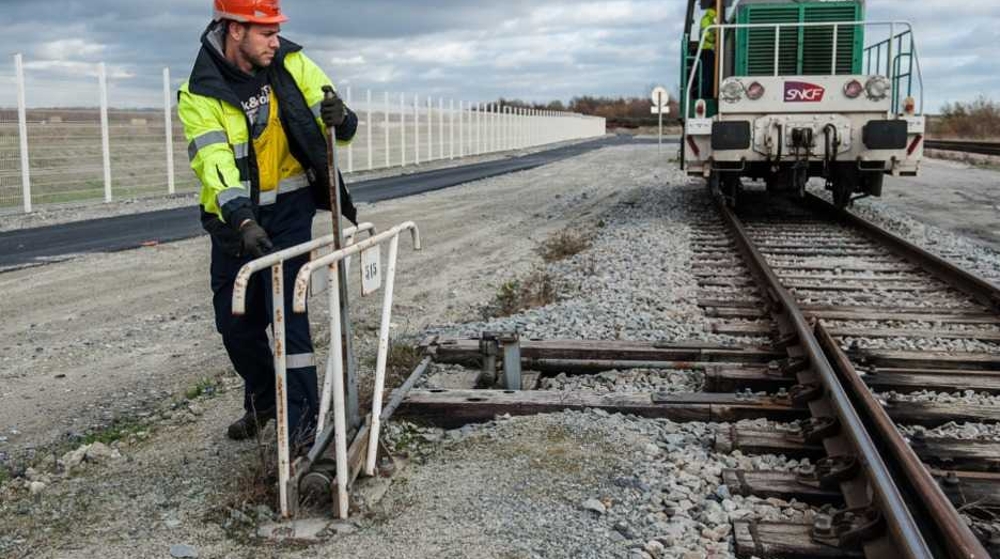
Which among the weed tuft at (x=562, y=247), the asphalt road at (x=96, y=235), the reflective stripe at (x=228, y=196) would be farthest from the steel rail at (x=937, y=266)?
the asphalt road at (x=96, y=235)

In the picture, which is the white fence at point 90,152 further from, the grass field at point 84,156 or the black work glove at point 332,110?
the black work glove at point 332,110

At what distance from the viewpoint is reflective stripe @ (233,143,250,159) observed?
3818 mm

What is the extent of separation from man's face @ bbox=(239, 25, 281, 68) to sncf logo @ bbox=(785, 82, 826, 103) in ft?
30.8

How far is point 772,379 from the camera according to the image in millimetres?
5223

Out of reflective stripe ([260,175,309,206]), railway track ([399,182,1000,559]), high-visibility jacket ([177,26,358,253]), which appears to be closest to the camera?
railway track ([399,182,1000,559])

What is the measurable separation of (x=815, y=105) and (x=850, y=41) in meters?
1.09

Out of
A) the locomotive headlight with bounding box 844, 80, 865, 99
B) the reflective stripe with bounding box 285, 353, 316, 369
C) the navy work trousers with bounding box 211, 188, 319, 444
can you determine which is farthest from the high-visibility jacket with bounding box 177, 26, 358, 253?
the locomotive headlight with bounding box 844, 80, 865, 99

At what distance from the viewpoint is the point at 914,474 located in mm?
3537

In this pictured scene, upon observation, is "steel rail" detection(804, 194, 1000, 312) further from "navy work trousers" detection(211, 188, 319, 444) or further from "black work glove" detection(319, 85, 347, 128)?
"black work glove" detection(319, 85, 347, 128)

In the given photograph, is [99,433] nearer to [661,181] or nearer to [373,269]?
[373,269]

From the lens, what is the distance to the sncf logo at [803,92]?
11953mm

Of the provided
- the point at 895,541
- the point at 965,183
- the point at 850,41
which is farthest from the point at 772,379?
the point at 965,183

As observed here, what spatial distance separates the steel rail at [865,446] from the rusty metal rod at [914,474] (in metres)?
0.06

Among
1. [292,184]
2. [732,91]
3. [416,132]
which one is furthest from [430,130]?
[292,184]
